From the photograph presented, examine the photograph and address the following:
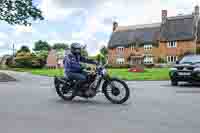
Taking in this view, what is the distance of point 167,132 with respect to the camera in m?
5.56

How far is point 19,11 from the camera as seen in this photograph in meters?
26.5

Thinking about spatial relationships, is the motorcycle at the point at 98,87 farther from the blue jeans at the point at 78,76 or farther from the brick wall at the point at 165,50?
the brick wall at the point at 165,50

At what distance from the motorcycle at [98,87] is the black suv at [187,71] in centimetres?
700

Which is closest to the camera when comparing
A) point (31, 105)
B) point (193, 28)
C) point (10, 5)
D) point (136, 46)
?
point (31, 105)

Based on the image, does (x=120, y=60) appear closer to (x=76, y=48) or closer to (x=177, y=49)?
(x=177, y=49)

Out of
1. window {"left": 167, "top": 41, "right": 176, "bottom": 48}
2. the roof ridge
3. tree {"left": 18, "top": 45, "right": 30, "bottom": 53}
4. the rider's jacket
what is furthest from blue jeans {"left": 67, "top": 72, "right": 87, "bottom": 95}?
tree {"left": 18, "top": 45, "right": 30, "bottom": 53}

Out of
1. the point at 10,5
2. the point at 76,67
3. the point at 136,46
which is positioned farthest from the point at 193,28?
the point at 76,67

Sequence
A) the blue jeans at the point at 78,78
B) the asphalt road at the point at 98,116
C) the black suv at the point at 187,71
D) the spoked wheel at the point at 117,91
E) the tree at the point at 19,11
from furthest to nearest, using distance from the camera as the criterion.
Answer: the tree at the point at 19,11
the black suv at the point at 187,71
the blue jeans at the point at 78,78
the spoked wheel at the point at 117,91
the asphalt road at the point at 98,116

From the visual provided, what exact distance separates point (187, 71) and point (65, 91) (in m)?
7.26

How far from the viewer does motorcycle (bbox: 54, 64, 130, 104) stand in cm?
900

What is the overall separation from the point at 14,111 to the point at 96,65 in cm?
250

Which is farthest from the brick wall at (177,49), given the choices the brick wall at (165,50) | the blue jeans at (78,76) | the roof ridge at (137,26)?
the blue jeans at (78,76)

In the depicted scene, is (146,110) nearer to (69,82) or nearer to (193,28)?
(69,82)

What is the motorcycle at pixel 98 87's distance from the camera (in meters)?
9.00
